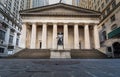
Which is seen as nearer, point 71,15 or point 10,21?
point 71,15

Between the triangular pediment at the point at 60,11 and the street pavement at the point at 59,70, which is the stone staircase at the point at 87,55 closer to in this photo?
the street pavement at the point at 59,70

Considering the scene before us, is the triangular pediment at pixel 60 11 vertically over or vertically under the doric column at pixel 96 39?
over

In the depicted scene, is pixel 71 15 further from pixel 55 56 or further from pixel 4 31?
pixel 4 31

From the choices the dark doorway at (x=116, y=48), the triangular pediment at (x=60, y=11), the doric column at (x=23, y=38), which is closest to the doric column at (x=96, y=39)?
the dark doorway at (x=116, y=48)

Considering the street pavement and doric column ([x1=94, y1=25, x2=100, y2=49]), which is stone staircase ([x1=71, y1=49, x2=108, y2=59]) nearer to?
doric column ([x1=94, y1=25, x2=100, y2=49])

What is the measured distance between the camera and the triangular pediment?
29.5 m

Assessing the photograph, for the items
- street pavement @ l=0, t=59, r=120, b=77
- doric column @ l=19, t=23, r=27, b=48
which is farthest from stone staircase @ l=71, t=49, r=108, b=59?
doric column @ l=19, t=23, r=27, b=48

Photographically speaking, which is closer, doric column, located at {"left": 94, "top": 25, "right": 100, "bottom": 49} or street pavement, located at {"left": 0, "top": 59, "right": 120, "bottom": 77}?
street pavement, located at {"left": 0, "top": 59, "right": 120, "bottom": 77}

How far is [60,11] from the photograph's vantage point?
102ft

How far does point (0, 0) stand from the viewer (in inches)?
1212

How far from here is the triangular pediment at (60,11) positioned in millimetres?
29469

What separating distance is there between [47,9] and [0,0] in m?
14.5

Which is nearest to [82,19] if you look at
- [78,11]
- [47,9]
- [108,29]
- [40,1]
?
[78,11]

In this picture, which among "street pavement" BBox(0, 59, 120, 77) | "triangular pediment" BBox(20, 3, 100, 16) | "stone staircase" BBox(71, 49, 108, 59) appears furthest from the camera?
→ "triangular pediment" BBox(20, 3, 100, 16)
